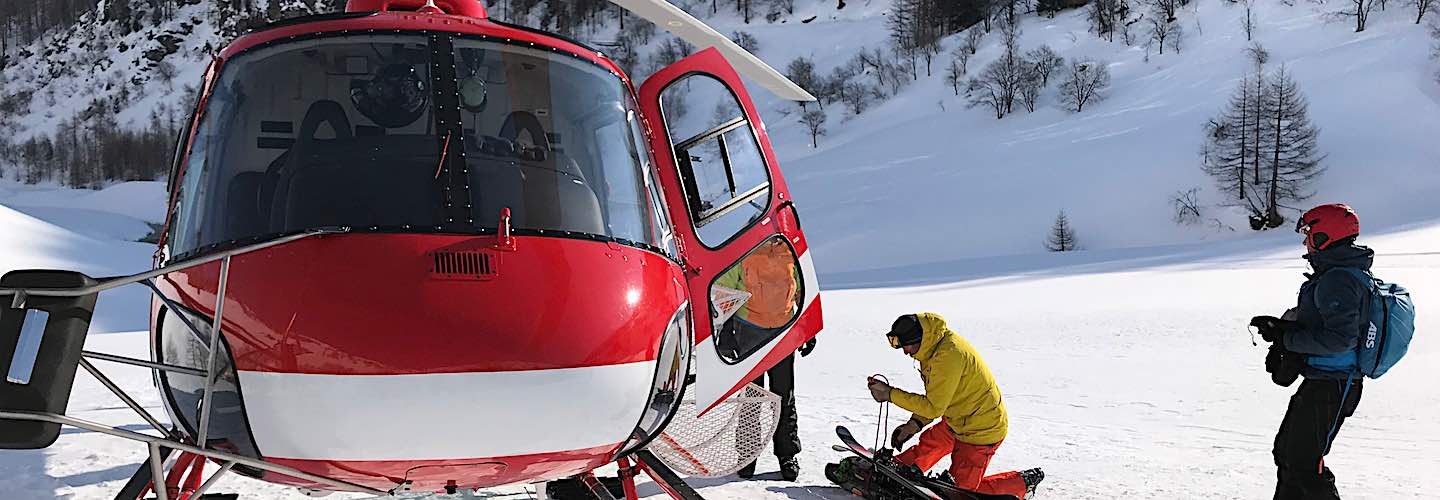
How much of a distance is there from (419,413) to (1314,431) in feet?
12.8

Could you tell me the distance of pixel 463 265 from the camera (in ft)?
7.28

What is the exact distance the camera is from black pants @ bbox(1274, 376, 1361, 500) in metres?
4.13

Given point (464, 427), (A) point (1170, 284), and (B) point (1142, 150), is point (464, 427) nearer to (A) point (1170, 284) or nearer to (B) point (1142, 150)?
(A) point (1170, 284)

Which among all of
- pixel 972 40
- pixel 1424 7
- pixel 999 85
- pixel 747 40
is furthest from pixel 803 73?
pixel 1424 7

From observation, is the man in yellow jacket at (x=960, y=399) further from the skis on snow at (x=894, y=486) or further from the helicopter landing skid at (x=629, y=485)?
the helicopter landing skid at (x=629, y=485)

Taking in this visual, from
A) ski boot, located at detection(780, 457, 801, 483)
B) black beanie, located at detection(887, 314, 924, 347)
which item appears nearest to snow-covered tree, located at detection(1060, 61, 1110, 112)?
ski boot, located at detection(780, 457, 801, 483)

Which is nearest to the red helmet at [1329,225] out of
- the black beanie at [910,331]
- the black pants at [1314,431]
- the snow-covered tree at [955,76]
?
the black pants at [1314,431]

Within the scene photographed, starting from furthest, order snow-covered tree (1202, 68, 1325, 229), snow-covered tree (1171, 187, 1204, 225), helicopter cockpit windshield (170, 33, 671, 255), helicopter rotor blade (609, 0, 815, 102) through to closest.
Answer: snow-covered tree (1202, 68, 1325, 229), snow-covered tree (1171, 187, 1204, 225), helicopter rotor blade (609, 0, 815, 102), helicopter cockpit windshield (170, 33, 671, 255)

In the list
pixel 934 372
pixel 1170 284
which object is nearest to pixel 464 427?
pixel 934 372

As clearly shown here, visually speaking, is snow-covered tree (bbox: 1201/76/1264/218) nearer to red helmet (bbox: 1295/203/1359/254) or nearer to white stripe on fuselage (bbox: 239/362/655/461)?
red helmet (bbox: 1295/203/1359/254)

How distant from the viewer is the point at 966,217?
99.2 ft

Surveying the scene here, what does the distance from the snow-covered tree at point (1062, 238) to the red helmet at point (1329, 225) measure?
2421 centimetres

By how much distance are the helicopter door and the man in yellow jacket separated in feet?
2.04

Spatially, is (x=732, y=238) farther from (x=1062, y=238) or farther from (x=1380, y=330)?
(x=1062, y=238)
